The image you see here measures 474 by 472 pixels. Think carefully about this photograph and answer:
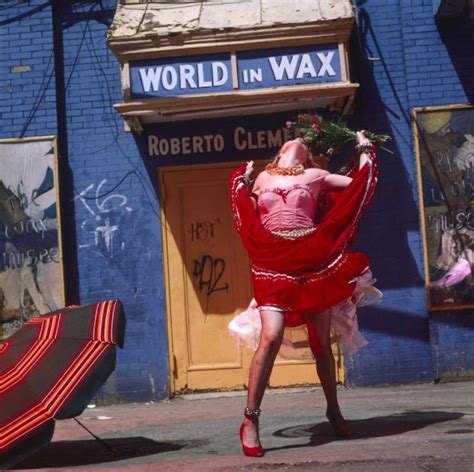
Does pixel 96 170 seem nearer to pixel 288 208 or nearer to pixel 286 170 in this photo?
pixel 286 170

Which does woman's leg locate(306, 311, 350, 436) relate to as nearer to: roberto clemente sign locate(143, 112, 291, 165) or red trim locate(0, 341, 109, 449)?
red trim locate(0, 341, 109, 449)

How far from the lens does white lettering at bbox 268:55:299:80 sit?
8.66 metres

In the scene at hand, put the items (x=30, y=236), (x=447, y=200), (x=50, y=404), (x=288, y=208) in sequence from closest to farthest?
(x=50, y=404)
(x=288, y=208)
(x=447, y=200)
(x=30, y=236)

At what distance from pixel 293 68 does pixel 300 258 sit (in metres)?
3.58

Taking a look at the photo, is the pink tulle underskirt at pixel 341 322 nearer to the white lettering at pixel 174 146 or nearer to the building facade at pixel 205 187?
the building facade at pixel 205 187

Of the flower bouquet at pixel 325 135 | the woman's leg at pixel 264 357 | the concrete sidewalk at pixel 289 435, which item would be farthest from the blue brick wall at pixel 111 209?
the woman's leg at pixel 264 357

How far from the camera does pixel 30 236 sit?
940 cm

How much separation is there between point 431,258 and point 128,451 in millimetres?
4374

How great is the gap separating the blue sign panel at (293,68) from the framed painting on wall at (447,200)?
1.18 metres

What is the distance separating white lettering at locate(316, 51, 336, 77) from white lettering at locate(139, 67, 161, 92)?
147 cm

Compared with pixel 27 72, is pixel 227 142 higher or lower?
lower

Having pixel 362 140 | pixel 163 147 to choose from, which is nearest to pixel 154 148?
pixel 163 147

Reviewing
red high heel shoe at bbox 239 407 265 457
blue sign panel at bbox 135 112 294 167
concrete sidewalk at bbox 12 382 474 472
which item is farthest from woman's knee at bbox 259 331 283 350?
blue sign panel at bbox 135 112 294 167

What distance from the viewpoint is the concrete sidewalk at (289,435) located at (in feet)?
16.2
